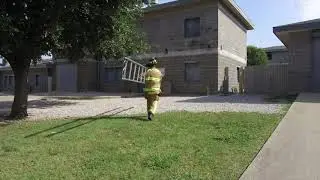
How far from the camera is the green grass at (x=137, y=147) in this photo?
23.8ft

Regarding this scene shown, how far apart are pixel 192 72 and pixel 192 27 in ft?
9.40

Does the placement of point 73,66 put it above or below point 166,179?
above

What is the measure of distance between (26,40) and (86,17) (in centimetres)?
197

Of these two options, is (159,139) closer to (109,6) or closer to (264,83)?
(109,6)

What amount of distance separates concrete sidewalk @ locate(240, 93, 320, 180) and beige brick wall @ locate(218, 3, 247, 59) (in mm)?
18366

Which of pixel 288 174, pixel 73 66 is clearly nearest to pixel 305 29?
pixel 288 174

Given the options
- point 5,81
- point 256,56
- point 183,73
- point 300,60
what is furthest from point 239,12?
point 5,81

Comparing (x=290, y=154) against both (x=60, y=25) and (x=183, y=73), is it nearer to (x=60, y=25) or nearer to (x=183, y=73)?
(x=60, y=25)

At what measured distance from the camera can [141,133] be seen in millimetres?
10156

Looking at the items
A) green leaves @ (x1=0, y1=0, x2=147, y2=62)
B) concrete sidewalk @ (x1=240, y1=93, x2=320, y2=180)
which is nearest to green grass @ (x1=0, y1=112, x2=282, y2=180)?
concrete sidewalk @ (x1=240, y1=93, x2=320, y2=180)

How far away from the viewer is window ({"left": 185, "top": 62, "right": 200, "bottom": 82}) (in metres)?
29.2

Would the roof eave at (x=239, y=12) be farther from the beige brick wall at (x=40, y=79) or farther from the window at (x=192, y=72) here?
the beige brick wall at (x=40, y=79)

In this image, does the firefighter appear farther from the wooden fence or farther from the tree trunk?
the wooden fence

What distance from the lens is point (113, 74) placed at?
117 ft
